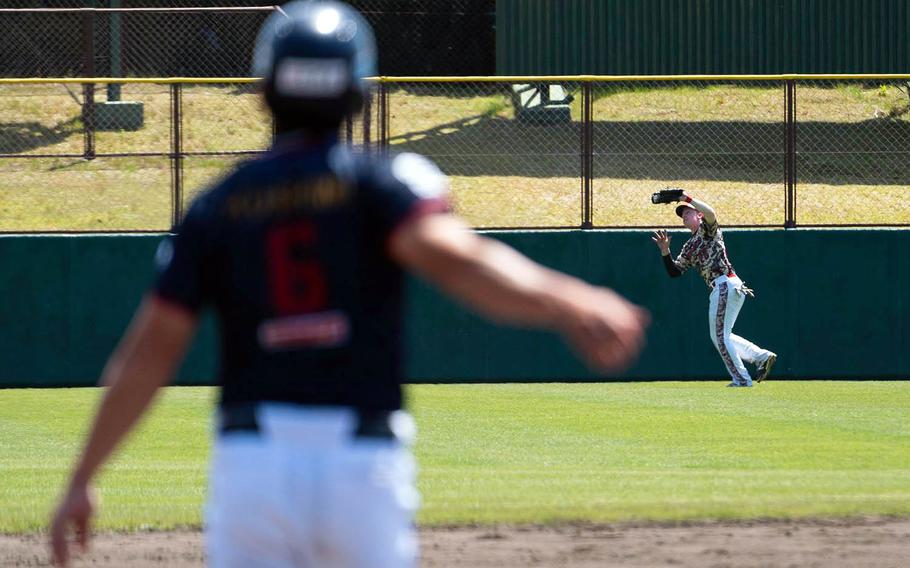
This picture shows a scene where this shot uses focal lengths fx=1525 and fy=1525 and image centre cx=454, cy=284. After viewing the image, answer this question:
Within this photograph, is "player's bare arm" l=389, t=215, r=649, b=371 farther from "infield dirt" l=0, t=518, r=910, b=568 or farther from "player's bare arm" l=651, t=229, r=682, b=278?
"player's bare arm" l=651, t=229, r=682, b=278

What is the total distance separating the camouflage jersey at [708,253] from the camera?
17.0 m

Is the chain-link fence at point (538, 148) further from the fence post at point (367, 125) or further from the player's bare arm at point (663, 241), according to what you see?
the player's bare arm at point (663, 241)

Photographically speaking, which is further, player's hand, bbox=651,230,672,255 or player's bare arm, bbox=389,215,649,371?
player's hand, bbox=651,230,672,255

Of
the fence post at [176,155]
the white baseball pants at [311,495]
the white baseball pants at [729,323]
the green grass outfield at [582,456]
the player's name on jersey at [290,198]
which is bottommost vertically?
the green grass outfield at [582,456]

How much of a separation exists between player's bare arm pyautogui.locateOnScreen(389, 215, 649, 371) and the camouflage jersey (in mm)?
14112

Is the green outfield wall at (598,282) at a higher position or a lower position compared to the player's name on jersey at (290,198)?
lower

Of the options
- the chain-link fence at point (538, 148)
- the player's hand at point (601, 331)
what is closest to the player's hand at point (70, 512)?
the player's hand at point (601, 331)

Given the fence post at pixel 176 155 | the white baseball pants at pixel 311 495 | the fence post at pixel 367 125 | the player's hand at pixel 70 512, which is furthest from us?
the fence post at pixel 367 125

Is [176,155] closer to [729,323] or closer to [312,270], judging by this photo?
[729,323]

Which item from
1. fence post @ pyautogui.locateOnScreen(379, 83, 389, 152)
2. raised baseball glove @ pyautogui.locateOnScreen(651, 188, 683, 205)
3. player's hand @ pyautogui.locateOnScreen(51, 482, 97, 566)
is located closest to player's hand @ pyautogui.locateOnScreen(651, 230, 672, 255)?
raised baseball glove @ pyautogui.locateOnScreen(651, 188, 683, 205)

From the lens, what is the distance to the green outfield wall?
18016 millimetres

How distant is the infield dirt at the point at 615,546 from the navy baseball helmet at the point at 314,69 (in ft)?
15.0

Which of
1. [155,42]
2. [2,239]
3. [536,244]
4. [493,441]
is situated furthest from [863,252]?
[155,42]

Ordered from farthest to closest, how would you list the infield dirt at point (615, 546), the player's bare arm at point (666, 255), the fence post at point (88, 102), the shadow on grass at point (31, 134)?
the shadow on grass at point (31, 134), the fence post at point (88, 102), the player's bare arm at point (666, 255), the infield dirt at point (615, 546)
